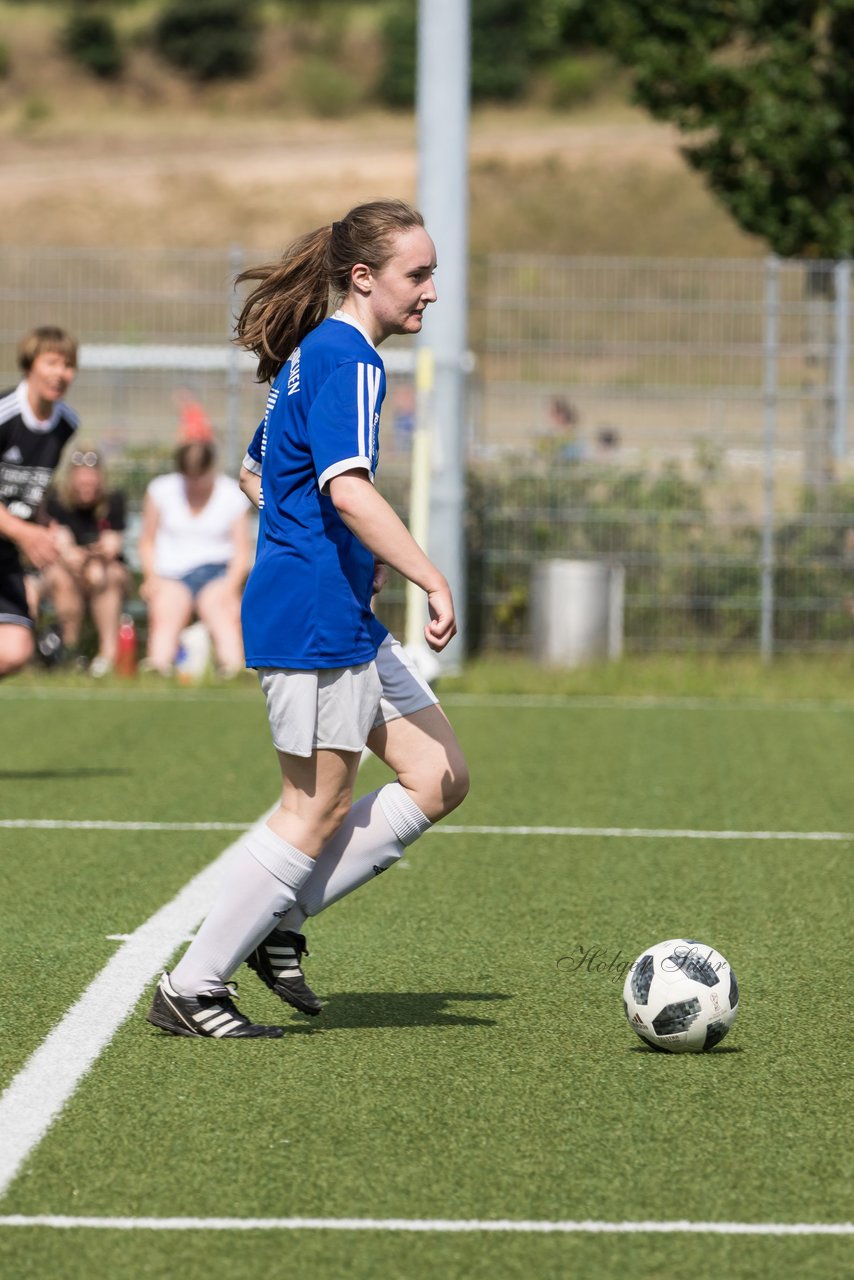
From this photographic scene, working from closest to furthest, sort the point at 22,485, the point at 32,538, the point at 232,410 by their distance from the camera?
the point at 32,538, the point at 22,485, the point at 232,410

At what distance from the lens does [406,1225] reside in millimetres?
3543

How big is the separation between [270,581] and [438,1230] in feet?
5.24

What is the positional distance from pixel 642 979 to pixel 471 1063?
0.48m

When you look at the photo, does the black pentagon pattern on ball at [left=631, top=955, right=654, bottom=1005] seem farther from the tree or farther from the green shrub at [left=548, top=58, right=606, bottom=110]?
the green shrub at [left=548, top=58, right=606, bottom=110]

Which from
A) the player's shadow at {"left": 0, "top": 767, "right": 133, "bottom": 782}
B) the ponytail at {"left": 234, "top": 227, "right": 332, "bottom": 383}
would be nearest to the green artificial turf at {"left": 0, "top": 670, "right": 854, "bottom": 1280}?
the player's shadow at {"left": 0, "top": 767, "right": 133, "bottom": 782}

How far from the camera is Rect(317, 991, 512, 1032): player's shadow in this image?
16.5 ft

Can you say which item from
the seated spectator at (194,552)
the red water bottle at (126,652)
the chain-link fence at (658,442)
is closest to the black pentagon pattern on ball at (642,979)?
the seated spectator at (194,552)

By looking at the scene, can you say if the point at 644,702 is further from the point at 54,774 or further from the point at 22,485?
the point at 22,485

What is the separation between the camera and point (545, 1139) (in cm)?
404

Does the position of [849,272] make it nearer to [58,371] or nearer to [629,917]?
[58,371]

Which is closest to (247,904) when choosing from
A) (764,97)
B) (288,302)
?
(288,302)

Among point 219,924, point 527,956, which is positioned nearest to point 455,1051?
point 219,924

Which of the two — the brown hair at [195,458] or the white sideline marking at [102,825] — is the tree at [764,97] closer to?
the brown hair at [195,458]

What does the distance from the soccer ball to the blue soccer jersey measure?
1.03 metres
